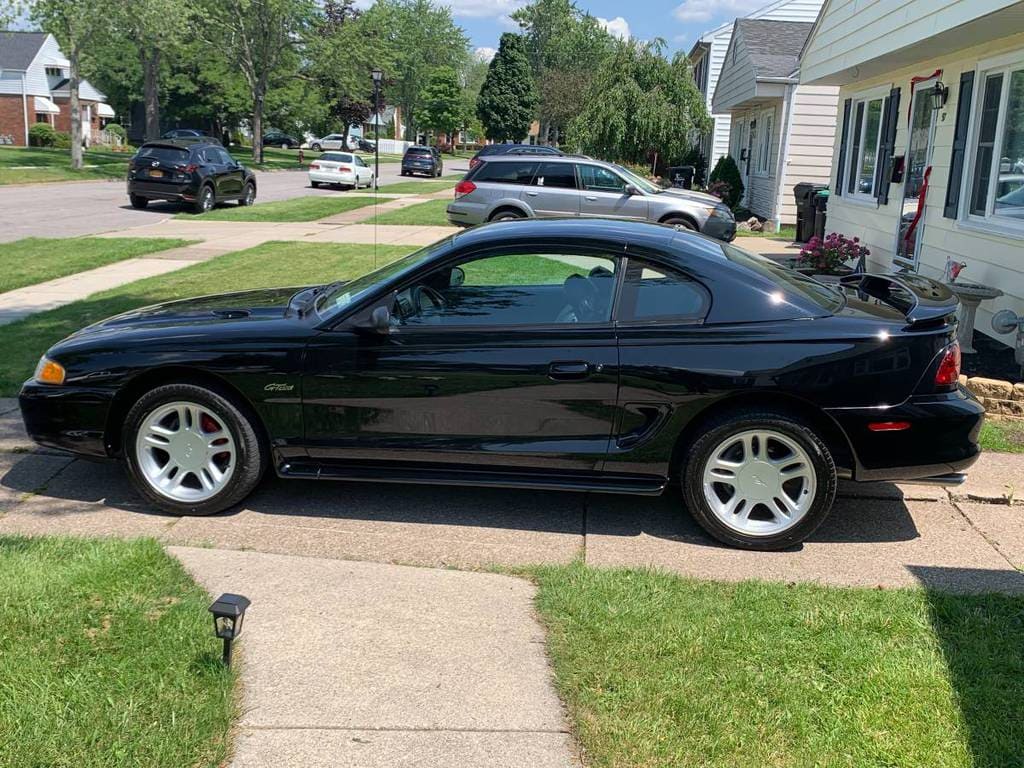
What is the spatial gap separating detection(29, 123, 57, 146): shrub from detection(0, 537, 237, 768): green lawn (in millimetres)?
57128

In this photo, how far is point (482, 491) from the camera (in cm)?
531

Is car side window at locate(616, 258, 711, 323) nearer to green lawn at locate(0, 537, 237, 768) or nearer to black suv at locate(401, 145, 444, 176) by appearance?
green lawn at locate(0, 537, 237, 768)

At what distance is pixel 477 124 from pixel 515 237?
9455 cm

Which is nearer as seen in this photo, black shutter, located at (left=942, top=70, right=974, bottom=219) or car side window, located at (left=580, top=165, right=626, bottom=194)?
black shutter, located at (left=942, top=70, right=974, bottom=219)

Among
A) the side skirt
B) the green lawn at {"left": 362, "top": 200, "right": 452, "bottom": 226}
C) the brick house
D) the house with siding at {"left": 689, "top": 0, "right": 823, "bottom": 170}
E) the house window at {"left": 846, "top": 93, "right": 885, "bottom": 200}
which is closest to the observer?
the side skirt

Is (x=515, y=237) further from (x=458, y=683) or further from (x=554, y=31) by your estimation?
(x=554, y=31)

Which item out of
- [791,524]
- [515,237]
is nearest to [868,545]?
[791,524]

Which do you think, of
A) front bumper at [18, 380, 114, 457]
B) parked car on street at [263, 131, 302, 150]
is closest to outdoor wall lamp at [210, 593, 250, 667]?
front bumper at [18, 380, 114, 457]

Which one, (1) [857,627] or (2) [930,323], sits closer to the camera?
(1) [857,627]

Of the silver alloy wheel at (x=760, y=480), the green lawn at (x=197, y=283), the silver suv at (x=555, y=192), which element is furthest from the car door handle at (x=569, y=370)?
the silver suv at (x=555, y=192)

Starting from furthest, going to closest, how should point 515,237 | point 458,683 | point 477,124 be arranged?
point 477,124
point 515,237
point 458,683

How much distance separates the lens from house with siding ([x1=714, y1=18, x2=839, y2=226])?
20.5 meters

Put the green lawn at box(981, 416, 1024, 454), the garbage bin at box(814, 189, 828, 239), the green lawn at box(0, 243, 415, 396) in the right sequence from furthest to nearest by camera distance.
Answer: the garbage bin at box(814, 189, 828, 239), the green lawn at box(0, 243, 415, 396), the green lawn at box(981, 416, 1024, 454)

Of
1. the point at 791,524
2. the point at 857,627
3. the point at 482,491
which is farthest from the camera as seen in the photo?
the point at 482,491
